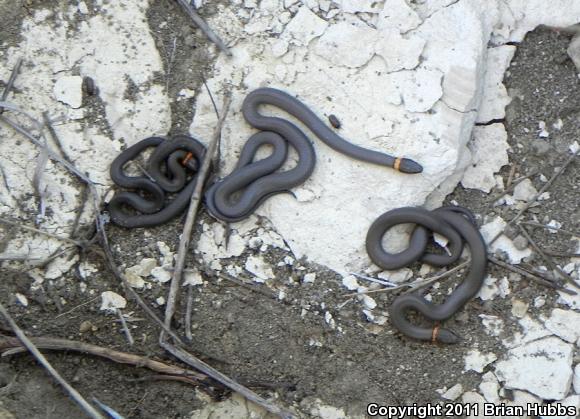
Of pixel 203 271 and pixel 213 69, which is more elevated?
pixel 213 69

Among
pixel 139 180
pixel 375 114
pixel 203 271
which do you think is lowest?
pixel 203 271

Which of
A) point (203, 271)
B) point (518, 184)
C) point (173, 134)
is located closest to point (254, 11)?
point (173, 134)

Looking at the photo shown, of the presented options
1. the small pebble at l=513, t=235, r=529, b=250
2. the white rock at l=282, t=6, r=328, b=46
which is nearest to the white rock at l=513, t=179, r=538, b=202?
the small pebble at l=513, t=235, r=529, b=250

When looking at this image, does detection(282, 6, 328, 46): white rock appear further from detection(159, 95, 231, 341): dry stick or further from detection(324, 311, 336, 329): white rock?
detection(324, 311, 336, 329): white rock

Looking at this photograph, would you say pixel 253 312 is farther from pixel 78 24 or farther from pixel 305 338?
pixel 78 24

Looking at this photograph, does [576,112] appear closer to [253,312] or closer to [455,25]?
[455,25]
